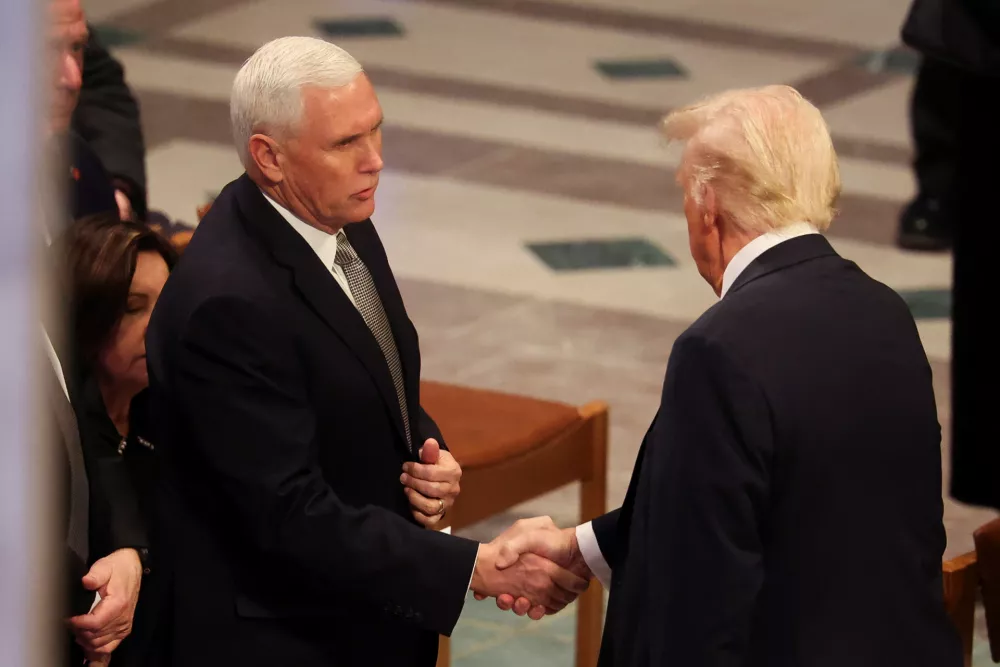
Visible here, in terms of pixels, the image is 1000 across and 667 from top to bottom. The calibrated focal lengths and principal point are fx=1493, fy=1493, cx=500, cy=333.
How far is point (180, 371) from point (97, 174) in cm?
150

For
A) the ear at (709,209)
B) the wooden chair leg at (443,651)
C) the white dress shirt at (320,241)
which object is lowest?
the wooden chair leg at (443,651)

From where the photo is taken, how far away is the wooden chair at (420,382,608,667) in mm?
2984

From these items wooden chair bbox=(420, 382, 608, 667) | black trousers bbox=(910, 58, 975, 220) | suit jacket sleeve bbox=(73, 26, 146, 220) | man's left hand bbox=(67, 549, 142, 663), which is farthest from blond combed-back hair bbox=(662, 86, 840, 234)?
black trousers bbox=(910, 58, 975, 220)

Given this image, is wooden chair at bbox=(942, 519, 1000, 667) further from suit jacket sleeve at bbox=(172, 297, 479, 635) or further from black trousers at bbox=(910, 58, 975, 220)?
black trousers at bbox=(910, 58, 975, 220)

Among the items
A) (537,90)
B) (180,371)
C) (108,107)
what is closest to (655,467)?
(180,371)

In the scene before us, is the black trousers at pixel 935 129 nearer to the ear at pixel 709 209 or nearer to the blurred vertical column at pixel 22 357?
the ear at pixel 709 209

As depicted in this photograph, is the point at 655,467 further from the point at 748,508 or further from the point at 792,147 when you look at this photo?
the point at 792,147

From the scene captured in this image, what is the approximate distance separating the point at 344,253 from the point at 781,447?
73cm

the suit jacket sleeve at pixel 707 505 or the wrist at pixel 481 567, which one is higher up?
the suit jacket sleeve at pixel 707 505

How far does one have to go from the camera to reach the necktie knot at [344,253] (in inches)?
A: 80.6

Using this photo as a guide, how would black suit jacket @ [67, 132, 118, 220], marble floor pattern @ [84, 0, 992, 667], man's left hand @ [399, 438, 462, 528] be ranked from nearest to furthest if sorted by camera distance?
man's left hand @ [399, 438, 462, 528]
black suit jacket @ [67, 132, 118, 220]
marble floor pattern @ [84, 0, 992, 667]

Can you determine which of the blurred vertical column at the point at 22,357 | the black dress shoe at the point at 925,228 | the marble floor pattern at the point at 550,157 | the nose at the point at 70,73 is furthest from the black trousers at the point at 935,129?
the blurred vertical column at the point at 22,357

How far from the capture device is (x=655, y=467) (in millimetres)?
1678

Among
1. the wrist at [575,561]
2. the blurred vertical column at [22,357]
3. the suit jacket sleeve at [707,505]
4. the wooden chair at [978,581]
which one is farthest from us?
the wooden chair at [978,581]
